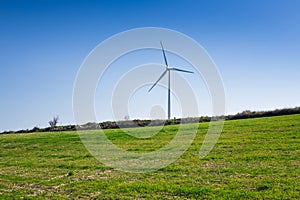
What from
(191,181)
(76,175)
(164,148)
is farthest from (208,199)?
(164,148)

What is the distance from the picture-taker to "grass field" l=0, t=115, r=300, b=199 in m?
12.0

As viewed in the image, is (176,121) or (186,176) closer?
(186,176)

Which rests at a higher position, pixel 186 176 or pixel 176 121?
pixel 176 121

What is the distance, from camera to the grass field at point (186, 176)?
474 inches

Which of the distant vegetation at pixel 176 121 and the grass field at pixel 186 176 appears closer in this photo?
the grass field at pixel 186 176

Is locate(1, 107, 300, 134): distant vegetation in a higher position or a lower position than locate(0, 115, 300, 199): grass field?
higher

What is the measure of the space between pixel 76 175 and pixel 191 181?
6.61 m

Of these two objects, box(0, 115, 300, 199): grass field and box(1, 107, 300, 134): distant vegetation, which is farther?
box(1, 107, 300, 134): distant vegetation

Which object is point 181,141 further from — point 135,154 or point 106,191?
point 106,191

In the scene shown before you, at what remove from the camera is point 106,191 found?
42.7 feet

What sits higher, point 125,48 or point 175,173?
point 125,48

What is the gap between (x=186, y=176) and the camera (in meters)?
14.6

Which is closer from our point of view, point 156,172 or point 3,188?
point 3,188

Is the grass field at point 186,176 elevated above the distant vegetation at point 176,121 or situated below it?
below
